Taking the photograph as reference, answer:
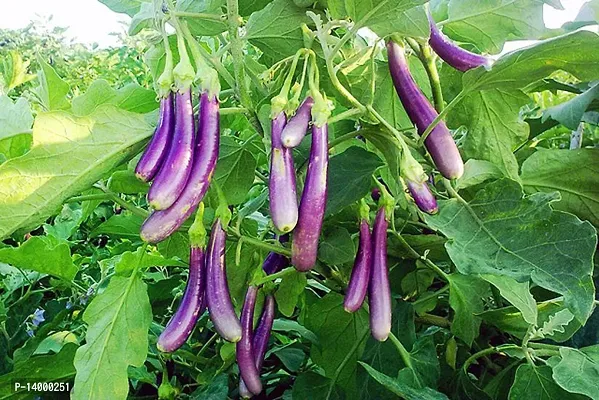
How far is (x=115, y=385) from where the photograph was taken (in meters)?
0.53

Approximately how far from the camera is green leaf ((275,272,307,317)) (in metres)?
0.60

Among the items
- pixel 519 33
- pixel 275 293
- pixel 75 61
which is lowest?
pixel 75 61

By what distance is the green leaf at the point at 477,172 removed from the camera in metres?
0.58

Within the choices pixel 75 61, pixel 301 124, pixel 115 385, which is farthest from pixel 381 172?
pixel 75 61

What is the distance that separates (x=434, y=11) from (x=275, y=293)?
0.33 meters

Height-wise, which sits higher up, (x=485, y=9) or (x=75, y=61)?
(x=485, y=9)

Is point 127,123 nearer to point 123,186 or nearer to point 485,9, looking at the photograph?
point 123,186

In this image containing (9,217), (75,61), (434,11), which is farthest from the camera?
(75,61)

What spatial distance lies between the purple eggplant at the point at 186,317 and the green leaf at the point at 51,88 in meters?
0.27

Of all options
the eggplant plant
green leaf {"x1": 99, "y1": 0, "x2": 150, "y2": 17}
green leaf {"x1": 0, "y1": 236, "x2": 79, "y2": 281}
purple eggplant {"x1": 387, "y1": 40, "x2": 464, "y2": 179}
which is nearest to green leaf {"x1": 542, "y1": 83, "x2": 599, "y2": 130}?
the eggplant plant

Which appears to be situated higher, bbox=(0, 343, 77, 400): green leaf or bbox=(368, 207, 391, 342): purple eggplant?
bbox=(368, 207, 391, 342): purple eggplant

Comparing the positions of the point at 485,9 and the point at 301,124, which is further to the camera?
the point at 485,9

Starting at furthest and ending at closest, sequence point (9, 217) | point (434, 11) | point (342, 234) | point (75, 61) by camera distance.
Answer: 1. point (75, 61)
2. point (434, 11)
3. point (342, 234)
4. point (9, 217)

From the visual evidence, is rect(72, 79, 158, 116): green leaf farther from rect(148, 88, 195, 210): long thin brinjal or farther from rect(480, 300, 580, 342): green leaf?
rect(480, 300, 580, 342): green leaf
